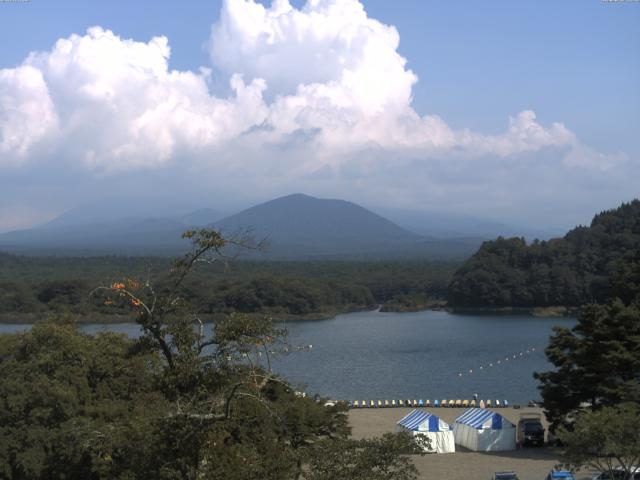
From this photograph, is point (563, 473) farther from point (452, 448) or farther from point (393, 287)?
point (393, 287)

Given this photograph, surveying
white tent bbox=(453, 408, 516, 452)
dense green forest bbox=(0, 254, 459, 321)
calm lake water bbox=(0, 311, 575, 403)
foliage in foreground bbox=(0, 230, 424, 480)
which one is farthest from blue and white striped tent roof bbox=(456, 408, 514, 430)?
dense green forest bbox=(0, 254, 459, 321)

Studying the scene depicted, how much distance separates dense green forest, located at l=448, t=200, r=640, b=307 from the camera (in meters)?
50.1

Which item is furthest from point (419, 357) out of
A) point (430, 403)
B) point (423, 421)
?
point (423, 421)

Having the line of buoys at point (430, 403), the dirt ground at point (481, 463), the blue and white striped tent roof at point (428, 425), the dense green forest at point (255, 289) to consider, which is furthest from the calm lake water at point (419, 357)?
the dirt ground at point (481, 463)

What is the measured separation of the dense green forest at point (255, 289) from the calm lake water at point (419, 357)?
246 cm

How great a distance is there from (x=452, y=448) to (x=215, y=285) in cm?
3731

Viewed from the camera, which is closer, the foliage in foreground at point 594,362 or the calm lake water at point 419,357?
the foliage in foreground at point 594,362

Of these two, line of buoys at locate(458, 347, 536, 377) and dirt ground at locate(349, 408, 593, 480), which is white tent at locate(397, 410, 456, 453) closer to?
dirt ground at locate(349, 408, 593, 480)

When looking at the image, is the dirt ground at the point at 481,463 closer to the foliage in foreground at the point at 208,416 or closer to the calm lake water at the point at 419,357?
the calm lake water at the point at 419,357

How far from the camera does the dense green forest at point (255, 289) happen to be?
46.4 meters

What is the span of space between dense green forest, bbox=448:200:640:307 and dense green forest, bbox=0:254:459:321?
155 inches

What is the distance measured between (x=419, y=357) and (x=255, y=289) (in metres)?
18.7

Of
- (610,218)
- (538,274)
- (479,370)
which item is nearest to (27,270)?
(538,274)

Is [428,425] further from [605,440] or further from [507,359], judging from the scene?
[507,359]
